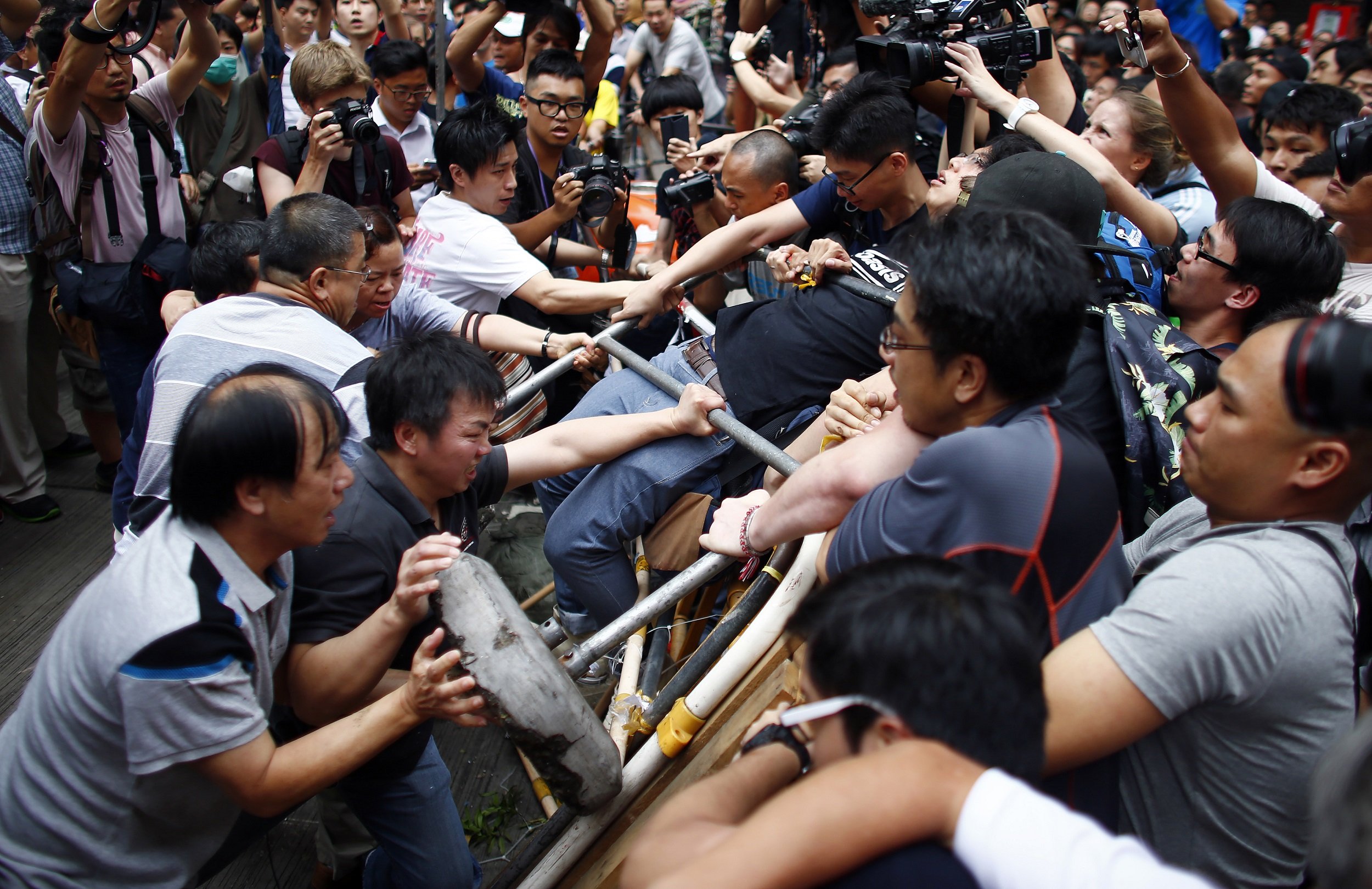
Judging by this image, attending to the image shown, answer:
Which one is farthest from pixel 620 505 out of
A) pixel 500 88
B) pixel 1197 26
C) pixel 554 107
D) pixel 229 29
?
pixel 1197 26

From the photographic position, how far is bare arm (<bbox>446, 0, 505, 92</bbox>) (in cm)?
528

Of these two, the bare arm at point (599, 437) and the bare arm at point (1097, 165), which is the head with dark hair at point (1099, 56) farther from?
the bare arm at point (599, 437)

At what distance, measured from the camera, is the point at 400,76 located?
5047 mm

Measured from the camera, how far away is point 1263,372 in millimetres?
1481

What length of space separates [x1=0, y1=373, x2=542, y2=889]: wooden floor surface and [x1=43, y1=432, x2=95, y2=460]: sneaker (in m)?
0.05

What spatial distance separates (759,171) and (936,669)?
302 cm

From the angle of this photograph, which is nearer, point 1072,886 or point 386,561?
point 1072,886

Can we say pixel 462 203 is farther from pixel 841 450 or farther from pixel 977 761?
pixel 977 761

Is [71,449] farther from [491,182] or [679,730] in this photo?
[679,730]

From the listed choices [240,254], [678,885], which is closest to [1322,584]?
[678,885]

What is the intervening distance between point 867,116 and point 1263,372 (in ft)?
5.51

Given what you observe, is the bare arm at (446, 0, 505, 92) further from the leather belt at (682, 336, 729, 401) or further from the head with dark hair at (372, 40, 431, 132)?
the leather belt at (682, 336, 729, 401)

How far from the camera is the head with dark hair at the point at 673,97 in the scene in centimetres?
588

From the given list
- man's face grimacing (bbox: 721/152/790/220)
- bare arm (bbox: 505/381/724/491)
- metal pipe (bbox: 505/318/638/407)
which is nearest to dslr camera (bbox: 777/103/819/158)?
man's face grimacing (bbox: 721/152/790/220)
